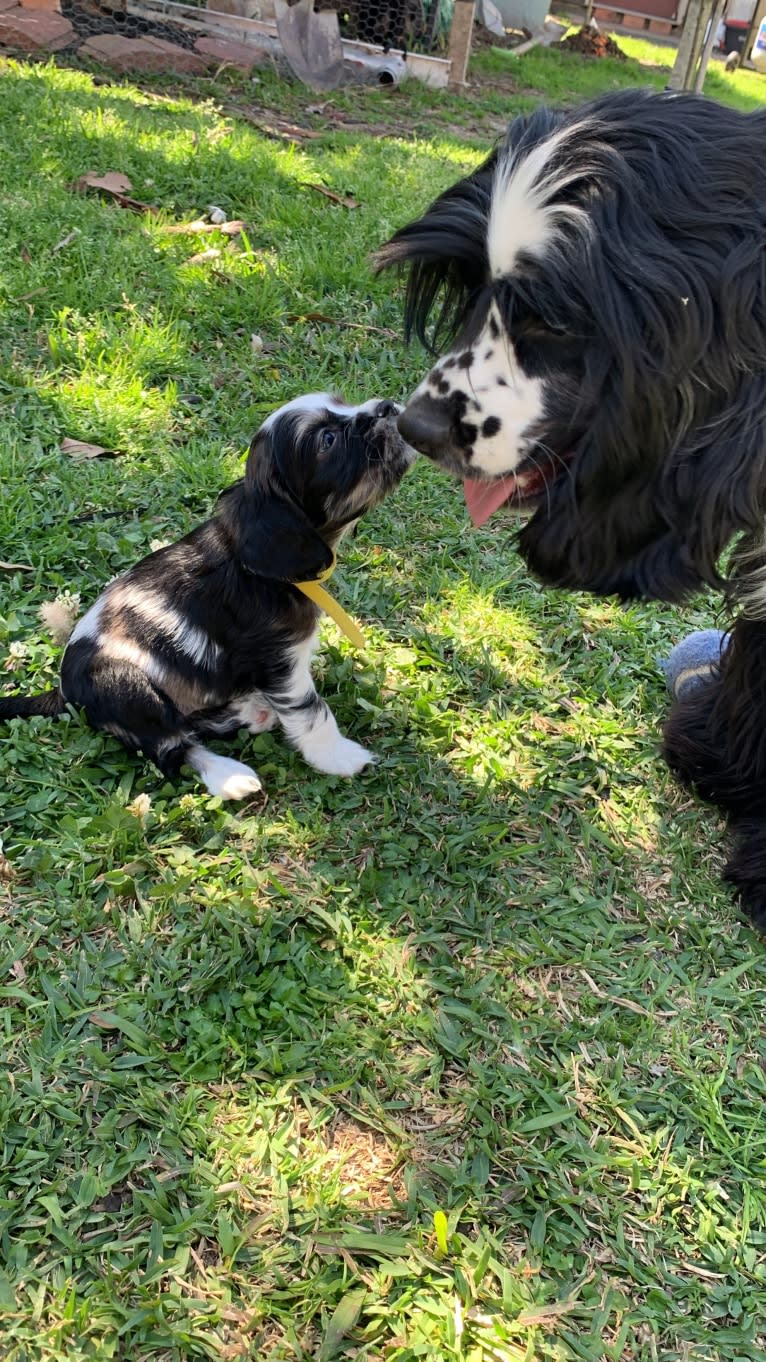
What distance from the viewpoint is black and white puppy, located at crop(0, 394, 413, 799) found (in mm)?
2414

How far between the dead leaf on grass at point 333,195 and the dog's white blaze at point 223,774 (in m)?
4.25

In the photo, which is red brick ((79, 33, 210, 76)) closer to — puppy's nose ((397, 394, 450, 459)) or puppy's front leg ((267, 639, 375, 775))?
puppy's front leg ((267, 639, 375, 775))

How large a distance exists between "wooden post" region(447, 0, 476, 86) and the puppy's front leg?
8.57 m

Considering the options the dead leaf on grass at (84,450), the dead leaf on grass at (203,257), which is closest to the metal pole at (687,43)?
the dead leaf on grass at (203,257)

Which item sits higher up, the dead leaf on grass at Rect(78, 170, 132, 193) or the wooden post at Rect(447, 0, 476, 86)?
the wooden post at Rect(447, 0, 476, 86)

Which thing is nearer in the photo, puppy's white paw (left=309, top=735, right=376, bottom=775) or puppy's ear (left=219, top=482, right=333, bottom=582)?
puppy's ear (left=219, top=482, right=333, bottom=582)

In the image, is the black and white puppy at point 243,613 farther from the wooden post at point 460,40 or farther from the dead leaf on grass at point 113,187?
the wooden post at point 460,40

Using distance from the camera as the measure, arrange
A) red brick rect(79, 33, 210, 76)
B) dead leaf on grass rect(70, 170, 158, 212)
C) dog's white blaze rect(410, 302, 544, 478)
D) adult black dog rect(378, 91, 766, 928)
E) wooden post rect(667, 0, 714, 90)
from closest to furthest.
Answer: adult black dog rect(378, 91, 766, 928) → dog's white blaze rect(410, 302, 544, 478) → dead leaf on grass rect(70, 170, 158, 212) → red brick rect(79, 33, 210, 76) → wooden post rect(667, 0, 714, 90)

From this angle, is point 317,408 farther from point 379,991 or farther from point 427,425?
point 379,991

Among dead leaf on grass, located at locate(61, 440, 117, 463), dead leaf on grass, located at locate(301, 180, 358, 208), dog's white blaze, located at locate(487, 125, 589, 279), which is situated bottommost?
dead leaf on grass, located at locate(61, 440, 117, 463)

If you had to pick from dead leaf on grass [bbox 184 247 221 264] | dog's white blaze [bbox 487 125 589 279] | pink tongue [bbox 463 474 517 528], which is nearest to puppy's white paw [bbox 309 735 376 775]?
pink tongue [bbox 463 474 517 528]

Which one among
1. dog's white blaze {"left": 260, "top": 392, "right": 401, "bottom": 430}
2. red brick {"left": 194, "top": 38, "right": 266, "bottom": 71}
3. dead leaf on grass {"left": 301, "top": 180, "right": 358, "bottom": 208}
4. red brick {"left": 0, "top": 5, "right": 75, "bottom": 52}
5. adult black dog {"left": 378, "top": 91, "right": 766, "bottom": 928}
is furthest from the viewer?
red brick {"left": 194, "top": 38, "right": 266, "bottom": 71}

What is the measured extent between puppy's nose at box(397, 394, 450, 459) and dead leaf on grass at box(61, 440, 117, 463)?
7.01ft

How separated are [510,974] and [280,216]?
4562 mm
